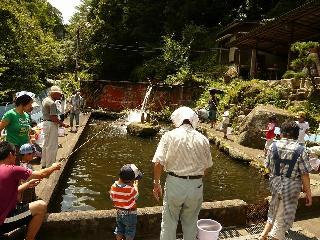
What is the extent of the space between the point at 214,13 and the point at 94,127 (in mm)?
26847

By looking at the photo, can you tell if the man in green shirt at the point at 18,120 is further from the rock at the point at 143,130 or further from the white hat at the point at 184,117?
the rock at the point at 143,130

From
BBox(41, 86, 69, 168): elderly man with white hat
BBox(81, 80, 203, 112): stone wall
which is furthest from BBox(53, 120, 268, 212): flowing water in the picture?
BBox(81, 80, 203, 112): stone wall

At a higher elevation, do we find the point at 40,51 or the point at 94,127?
the point at 40,51

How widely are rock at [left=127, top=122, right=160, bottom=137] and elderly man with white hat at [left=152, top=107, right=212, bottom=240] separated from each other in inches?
582

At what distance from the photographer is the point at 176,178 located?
4.64m

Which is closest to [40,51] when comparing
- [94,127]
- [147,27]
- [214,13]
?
[94,127]

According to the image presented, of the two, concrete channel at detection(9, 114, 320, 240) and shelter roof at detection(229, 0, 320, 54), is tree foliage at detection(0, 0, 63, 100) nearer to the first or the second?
shelter roof at detection(229, 0, 320, 54)

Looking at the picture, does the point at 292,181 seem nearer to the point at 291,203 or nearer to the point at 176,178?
the point at 291,203

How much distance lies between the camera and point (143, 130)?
19.6 meters

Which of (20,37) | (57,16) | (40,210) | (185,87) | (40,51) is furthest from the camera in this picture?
(57,16)

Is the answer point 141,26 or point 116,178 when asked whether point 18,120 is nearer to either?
point 116,178

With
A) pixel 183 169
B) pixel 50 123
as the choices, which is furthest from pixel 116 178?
pixel 183 169

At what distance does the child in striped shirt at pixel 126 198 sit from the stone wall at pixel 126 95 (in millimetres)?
25714

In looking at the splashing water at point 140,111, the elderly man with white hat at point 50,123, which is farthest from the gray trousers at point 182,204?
the splashing water at point 140,111
